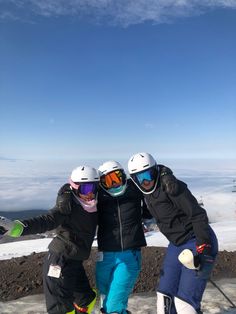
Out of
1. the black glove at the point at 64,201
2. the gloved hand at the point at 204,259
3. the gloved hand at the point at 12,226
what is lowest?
the gloved hand at the point at 204,259

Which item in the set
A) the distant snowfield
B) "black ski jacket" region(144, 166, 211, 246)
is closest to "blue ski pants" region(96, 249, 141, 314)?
"black ski jacket" region(144, 166, 211, 246)

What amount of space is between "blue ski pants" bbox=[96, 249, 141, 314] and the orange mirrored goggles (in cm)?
84

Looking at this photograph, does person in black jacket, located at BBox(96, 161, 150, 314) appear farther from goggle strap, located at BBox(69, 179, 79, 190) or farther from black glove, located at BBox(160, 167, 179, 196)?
black glove, located at BBox(160, 167, 179, 196)

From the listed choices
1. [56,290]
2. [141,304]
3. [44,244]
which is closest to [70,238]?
[56,290]

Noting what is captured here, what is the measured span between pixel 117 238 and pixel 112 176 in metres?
0.77

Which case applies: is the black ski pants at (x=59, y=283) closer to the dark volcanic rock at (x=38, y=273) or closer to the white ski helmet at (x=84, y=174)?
the white ski helmet at (x=84, y=174)

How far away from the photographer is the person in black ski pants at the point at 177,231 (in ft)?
15.7

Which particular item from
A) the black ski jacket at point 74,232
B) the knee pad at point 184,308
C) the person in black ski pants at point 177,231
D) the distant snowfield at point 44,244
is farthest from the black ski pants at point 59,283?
the distant snowfield at point 44,244

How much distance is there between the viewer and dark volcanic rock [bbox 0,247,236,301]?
7.45 metres

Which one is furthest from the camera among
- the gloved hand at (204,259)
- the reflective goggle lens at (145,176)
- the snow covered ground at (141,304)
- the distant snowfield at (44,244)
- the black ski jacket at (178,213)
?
the distant snowfield at (44,244)

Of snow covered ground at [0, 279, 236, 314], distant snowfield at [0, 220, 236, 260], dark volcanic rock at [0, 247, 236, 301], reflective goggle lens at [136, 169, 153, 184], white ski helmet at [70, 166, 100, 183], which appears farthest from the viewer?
distant snowfield at [0, 220, 236, 260]

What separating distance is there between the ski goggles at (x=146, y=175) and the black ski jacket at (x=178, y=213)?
0.44 feet

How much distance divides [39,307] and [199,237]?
3.16 meters

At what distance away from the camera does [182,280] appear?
491 cm
